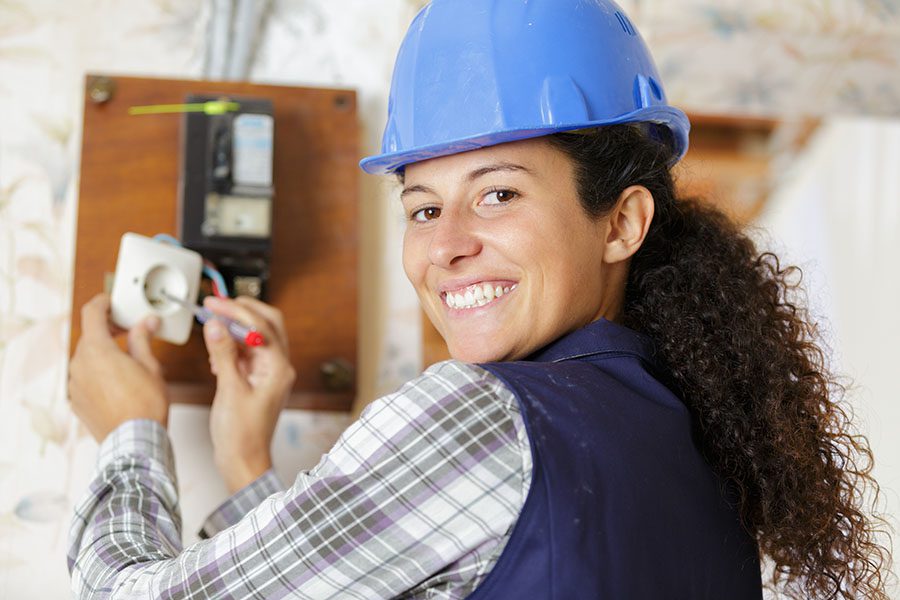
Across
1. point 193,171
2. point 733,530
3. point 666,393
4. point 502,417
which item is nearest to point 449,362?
point 502,417

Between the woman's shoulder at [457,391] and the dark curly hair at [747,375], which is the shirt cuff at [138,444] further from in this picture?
the dark curly hair at [747,375]

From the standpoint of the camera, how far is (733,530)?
38.1 inches

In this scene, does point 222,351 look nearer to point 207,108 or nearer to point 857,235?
point 207,108

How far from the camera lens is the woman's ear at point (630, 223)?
103 cm

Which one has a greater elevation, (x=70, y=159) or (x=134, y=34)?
(x=134, y=34)

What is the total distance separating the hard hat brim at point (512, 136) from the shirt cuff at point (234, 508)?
36cm

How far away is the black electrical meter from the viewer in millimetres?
1229

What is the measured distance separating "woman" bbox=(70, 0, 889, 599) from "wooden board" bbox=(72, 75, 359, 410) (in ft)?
0.33

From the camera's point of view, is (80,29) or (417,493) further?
(80,29)

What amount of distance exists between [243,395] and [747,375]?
534 millimetres

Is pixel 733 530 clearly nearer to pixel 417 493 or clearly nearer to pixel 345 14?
pixel 417 493

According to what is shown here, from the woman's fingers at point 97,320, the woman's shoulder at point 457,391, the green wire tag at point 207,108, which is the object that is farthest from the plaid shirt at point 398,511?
the green wire tag at point 207,108

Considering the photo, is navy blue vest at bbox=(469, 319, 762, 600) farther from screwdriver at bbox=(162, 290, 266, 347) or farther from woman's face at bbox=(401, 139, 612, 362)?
screwdriver at bbox=(162, 290, 266, 347)

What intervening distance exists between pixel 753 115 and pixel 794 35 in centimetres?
17
